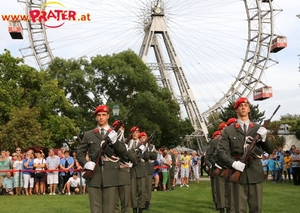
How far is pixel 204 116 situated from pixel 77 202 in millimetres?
48691

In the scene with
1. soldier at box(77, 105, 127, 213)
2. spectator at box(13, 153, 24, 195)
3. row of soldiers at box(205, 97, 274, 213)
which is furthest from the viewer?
spectator at box(13, 153, 24, 195)

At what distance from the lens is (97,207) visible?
26.6 feet

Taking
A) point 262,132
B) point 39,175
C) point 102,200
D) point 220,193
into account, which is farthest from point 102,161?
point 39,175

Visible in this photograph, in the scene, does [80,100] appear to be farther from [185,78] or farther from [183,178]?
[183,178]

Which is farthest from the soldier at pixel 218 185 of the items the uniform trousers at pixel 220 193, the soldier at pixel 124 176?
the soldier at pixel 124 176

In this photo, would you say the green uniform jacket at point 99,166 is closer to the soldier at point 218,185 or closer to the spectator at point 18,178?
the soldier at point 218,185

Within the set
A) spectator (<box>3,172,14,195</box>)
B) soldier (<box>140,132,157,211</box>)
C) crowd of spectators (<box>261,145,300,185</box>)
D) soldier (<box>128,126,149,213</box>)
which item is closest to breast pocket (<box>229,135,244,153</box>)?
soldier (<box>128,126,149,213</box>)

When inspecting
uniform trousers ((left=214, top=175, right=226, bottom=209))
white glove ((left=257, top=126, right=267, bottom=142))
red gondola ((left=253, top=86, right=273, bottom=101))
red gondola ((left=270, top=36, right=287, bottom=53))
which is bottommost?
uniform trousers ((left=214, top=175, right=226, bottom=209))

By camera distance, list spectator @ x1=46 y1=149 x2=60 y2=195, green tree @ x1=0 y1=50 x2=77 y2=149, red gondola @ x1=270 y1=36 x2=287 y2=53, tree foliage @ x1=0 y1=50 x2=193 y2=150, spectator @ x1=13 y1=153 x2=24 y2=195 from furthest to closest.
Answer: red gondola @ x1=270 y1=36 x2=287 y2=53
tree foliage @ x1=0 y1=50 x2=193 y2=150
green tree @ x1=0 y1=50 x2=77 y2=149
spectator @ x1=46 y1=149 x2=60 y2=195
spectator @ x1=13 y1=153 x2=24 y2=195

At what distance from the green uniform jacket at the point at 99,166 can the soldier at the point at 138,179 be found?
4227 millimetres

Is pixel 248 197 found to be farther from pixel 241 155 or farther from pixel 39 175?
pixel 39 175

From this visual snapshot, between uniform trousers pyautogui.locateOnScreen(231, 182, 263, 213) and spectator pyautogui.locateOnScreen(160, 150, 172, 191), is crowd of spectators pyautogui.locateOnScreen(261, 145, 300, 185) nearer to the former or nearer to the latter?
spectator pyautogui.locateOnScreen(160, 150, 172, 191)

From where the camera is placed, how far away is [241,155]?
7.57m

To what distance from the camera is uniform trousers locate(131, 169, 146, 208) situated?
12586 mm
